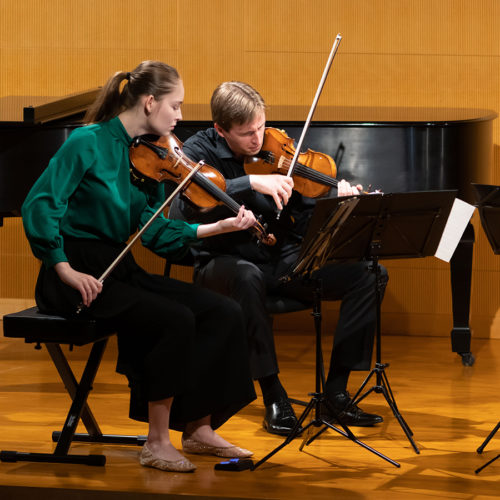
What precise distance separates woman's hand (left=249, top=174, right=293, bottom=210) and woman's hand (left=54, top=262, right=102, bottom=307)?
0.83m

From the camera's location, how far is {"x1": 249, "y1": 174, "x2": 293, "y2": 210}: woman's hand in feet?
10.2

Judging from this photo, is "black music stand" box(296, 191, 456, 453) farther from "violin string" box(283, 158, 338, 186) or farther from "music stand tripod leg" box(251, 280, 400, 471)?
"violin string" box(283, 158, 338, 186)

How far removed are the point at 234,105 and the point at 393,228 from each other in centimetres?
72

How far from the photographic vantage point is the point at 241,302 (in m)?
3.06

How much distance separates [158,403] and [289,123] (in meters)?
1.52

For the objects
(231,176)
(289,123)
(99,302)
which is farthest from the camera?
(289,123)

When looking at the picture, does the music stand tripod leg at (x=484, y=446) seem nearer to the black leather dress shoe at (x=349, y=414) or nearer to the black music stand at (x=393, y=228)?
the black music stand at (x=393, y=228)

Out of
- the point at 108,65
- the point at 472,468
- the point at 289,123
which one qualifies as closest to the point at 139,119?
the point at 289,123

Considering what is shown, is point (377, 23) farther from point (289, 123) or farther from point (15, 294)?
point (15, 294)

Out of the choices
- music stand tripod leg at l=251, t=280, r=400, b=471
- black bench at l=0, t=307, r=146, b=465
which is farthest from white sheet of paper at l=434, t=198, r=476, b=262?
black bench at l=0, t=307, r=146, b=465

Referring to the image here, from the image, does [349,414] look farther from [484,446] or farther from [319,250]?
[319,250]

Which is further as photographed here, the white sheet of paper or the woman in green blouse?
the white sheet of paper

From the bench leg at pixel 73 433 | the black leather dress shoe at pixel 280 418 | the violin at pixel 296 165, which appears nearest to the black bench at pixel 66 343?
the bench leg at pixel 73 433

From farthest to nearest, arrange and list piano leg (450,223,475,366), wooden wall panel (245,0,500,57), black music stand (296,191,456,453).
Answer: wooden wall panel (245,0,500,57) < piano leg (450,223,475,366) < black music stand (296,191,456,453)
